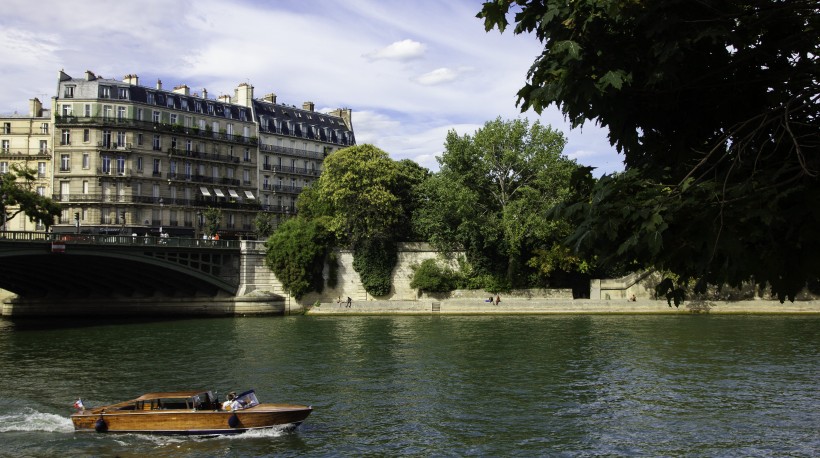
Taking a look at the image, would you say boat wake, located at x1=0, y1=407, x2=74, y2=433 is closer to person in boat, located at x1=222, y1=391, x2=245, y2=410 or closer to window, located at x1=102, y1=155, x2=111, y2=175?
person in boat, located at x1=222, y1=391, x2=245, y2=410

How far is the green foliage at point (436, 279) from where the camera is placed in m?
69.8

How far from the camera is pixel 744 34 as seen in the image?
31.5 ft

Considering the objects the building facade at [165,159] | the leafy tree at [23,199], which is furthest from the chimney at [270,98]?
the leafy tree at [23,199]

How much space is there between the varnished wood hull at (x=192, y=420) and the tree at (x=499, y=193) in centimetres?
4421

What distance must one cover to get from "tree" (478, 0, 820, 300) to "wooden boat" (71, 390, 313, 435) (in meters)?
15.9

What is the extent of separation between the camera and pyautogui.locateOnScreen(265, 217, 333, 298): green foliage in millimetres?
70688

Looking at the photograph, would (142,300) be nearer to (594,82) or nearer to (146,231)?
(146,231)

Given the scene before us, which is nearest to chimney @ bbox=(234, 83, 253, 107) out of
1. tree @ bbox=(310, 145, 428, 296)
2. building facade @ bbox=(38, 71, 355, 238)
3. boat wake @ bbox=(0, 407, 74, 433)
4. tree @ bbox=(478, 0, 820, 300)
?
building facade @ bbox=(38, 71, 355, 238)

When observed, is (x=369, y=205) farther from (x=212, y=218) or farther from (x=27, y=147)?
(x=27, y=147)

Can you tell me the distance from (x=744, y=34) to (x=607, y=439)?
578 inches

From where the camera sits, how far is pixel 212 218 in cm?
8562

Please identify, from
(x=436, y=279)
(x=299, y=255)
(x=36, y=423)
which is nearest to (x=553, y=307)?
(x=436, y=279)

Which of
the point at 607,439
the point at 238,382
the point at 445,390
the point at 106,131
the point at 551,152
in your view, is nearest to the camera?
the point at 607,439

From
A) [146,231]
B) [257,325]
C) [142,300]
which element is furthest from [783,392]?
[146,231]
